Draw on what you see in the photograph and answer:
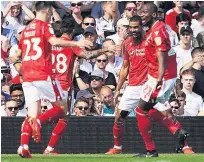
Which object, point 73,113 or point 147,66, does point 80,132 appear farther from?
point 147,66

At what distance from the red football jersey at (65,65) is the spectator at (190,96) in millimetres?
2222

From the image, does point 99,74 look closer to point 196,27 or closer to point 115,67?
point 115,67

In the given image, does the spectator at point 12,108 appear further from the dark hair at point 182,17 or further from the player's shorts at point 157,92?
the dark hair at point 182,17

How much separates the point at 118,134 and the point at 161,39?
232 centimetres

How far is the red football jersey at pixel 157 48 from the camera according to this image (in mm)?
13250

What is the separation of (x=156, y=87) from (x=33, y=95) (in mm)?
1775

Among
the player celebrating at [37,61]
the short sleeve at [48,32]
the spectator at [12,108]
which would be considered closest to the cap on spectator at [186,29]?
the spectator at [12,108]

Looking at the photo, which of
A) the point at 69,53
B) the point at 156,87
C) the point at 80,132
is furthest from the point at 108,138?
the point at 156,87

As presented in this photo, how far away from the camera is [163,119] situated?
1404 cm

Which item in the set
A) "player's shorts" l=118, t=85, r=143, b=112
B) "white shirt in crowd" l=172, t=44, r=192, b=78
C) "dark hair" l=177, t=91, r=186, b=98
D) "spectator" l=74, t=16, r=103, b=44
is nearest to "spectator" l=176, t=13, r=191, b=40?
"white shirt in crowd" l=172, t=44, r=192, b=78

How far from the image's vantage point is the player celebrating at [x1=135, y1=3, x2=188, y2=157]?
13.2 meters

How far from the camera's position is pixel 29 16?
19.3 meters

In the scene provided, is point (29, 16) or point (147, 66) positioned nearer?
point (147, 66)

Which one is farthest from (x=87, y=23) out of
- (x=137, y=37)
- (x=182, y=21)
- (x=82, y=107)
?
(x=137, y=37)
